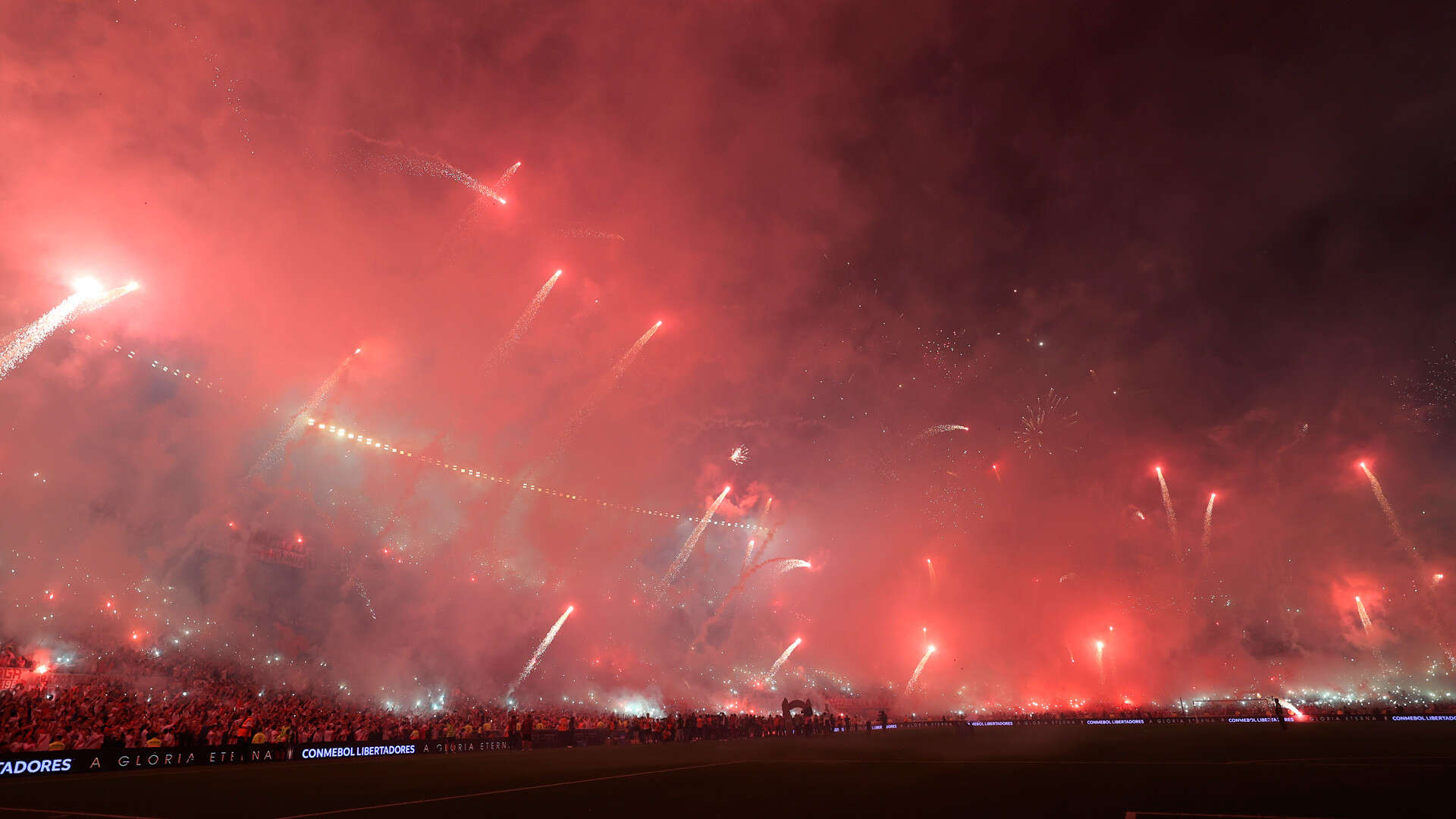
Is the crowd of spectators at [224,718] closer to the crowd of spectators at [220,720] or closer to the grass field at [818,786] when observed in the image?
the crowd of spectators at [220,720]

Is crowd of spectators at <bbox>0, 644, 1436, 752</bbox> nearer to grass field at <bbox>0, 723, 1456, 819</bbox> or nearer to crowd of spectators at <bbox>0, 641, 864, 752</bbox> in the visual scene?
crowd of spectators at <bbox>0, 641, 864, 752</bbox>

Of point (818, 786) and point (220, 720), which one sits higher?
point (818, 786)

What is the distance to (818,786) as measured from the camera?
1602 centimetres

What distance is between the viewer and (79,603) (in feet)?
160

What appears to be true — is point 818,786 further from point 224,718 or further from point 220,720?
point 224,718

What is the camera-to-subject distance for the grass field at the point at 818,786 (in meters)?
12.4

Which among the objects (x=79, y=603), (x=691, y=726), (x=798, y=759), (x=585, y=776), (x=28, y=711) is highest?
(x=79, y=603)

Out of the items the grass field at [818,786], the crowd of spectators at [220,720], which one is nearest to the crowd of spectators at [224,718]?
the crowd of spectators at [220,720]

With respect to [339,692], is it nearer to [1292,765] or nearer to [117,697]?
[117,697]

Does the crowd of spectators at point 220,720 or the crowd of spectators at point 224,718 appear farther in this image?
the crowd of spectators at point 224,718

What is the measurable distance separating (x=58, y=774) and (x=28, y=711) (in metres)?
8.95

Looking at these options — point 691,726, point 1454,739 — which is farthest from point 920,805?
point 691,726

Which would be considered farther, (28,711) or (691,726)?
(691,726)

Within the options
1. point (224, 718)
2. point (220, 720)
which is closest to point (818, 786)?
point (220, 720)
